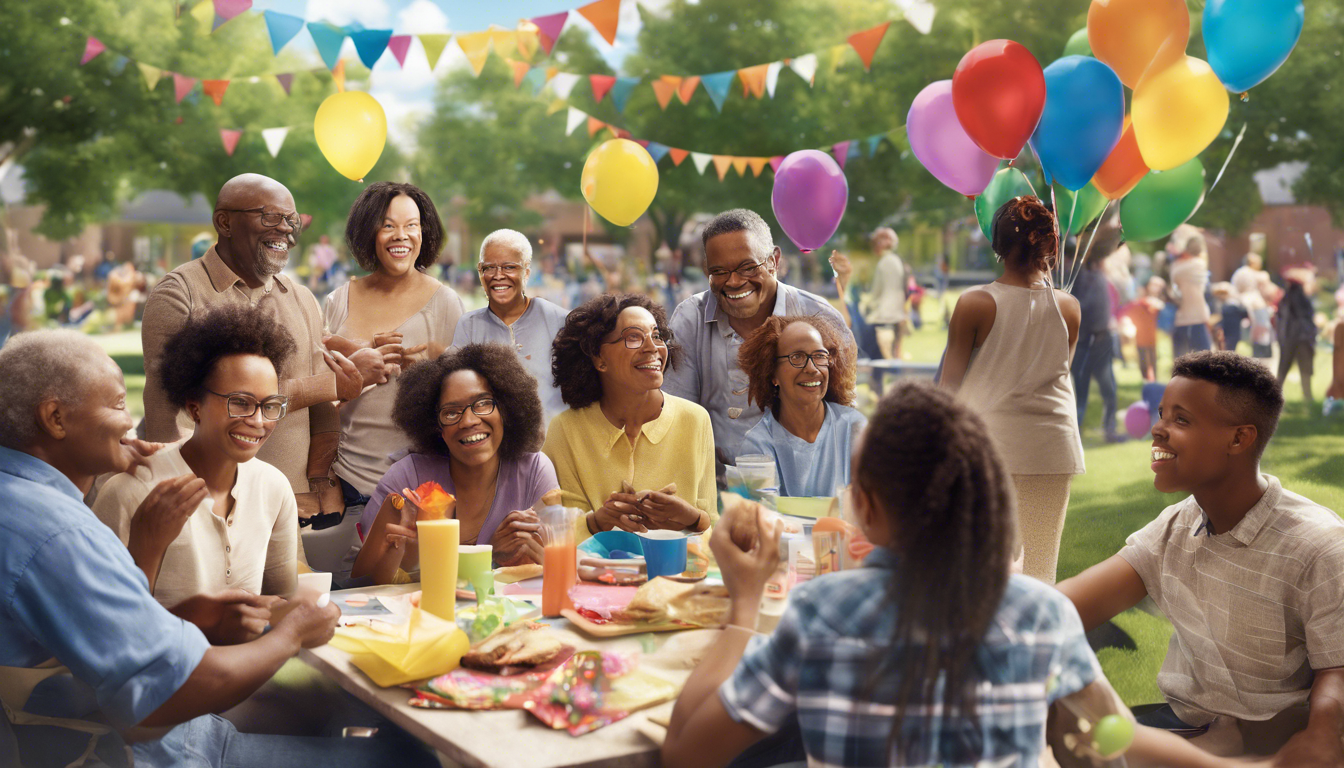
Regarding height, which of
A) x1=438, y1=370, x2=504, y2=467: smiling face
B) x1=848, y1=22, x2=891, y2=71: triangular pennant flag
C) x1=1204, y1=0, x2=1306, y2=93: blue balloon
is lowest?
x1=438, y1=370, x2=504, y2=467: smiling face

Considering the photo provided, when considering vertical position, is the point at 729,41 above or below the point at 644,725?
above

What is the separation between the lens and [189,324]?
2.59 metres

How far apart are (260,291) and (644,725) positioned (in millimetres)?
2448

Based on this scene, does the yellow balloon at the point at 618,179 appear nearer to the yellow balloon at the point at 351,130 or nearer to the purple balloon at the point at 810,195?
the purple balloon at the point at 810,195

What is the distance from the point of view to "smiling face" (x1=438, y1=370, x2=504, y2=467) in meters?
2.87

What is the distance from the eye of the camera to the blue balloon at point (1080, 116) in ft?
13.6

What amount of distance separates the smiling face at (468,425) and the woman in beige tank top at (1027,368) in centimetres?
179

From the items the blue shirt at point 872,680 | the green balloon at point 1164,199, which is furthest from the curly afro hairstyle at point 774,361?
the green balloon at point 1164,199

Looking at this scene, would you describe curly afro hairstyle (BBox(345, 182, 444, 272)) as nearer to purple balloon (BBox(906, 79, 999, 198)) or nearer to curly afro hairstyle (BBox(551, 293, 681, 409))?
curly afro hairstyle (BBox(551, 293, 681, 409))

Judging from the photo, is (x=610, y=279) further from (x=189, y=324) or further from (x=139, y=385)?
(x=189, y=324)

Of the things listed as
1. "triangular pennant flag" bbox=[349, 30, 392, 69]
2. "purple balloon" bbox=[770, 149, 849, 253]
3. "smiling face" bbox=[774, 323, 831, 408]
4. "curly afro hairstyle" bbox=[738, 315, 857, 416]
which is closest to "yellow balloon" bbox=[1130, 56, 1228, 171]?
"purple balloon" bbox=[770, 149, 849, 253]

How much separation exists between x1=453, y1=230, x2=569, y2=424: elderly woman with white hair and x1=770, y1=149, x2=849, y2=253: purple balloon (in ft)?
4.58

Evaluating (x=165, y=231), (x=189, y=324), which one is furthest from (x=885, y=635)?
(x=165, y=231)

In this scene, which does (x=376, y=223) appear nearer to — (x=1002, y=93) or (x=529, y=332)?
(x=529, y=332)
